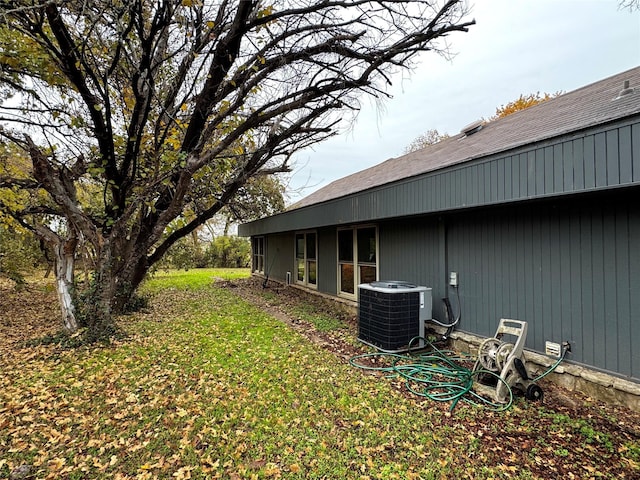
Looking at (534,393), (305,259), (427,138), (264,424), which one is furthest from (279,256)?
(427,138)

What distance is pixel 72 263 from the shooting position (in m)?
5.55

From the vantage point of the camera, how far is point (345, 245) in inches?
305

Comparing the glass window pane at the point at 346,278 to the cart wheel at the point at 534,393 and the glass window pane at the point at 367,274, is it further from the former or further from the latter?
the cart wheel at the point at 534,393

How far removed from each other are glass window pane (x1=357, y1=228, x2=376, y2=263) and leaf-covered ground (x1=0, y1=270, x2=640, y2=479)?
2601mm

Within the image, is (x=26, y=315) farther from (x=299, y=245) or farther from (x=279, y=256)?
(x=279, y=256)

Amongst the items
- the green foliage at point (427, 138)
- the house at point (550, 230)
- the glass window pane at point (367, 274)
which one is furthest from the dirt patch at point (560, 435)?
the green foliage at point (427, 138)

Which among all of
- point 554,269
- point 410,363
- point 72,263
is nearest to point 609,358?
point 554,269

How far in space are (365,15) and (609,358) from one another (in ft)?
18.1

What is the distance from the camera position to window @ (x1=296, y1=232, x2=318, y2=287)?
948 centimetres

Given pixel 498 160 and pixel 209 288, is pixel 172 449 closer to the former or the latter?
pixel 498 160

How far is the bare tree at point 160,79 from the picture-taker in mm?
4547

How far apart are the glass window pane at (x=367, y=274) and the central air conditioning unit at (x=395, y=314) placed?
1831 millimetres

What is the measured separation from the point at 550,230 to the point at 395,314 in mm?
2122

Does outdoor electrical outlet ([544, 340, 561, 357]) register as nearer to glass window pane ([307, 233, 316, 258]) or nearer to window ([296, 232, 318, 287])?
window ([296, 232, 318, 287])
